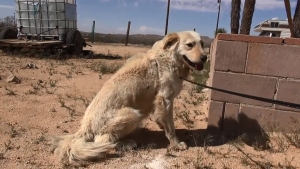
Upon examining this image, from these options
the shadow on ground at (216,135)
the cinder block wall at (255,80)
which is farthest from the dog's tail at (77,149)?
the cinder block wall at (255,80)

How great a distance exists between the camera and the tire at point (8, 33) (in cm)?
1260

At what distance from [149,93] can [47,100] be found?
104 inches

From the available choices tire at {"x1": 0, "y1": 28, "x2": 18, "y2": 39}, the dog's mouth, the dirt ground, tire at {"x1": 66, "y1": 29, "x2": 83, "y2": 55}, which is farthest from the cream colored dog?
tire at {"x1": 0, "y1": 28, "x2": 18, "y2": 39}

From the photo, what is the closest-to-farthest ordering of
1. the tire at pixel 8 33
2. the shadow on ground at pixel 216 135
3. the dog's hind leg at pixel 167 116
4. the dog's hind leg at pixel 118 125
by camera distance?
the dog's hind leg at pixel 118 125 < the dog's hind leg at pixel 167 116 < the shadow on ground at pixel 216 135 < the tire at pixel 8 33

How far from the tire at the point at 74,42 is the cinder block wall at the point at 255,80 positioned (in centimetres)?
883

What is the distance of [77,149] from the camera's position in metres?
3.31

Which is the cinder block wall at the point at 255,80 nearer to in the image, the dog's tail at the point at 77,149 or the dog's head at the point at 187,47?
the dog's head at the point at 187,47

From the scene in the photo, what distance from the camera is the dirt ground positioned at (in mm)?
3408

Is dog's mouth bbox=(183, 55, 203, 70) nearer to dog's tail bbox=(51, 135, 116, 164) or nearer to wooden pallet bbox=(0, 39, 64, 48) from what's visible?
dog's tail bbox=(51, 135, 116, 164)

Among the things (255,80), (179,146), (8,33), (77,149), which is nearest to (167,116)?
(179,146)

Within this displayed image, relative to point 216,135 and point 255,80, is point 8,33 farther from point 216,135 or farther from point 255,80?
point 255,80

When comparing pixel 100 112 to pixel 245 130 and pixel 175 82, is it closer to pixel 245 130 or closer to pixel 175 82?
pixel 175 82

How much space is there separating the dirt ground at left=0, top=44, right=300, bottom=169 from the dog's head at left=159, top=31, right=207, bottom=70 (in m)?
1.04

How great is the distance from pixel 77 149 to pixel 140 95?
1008 millimetres
